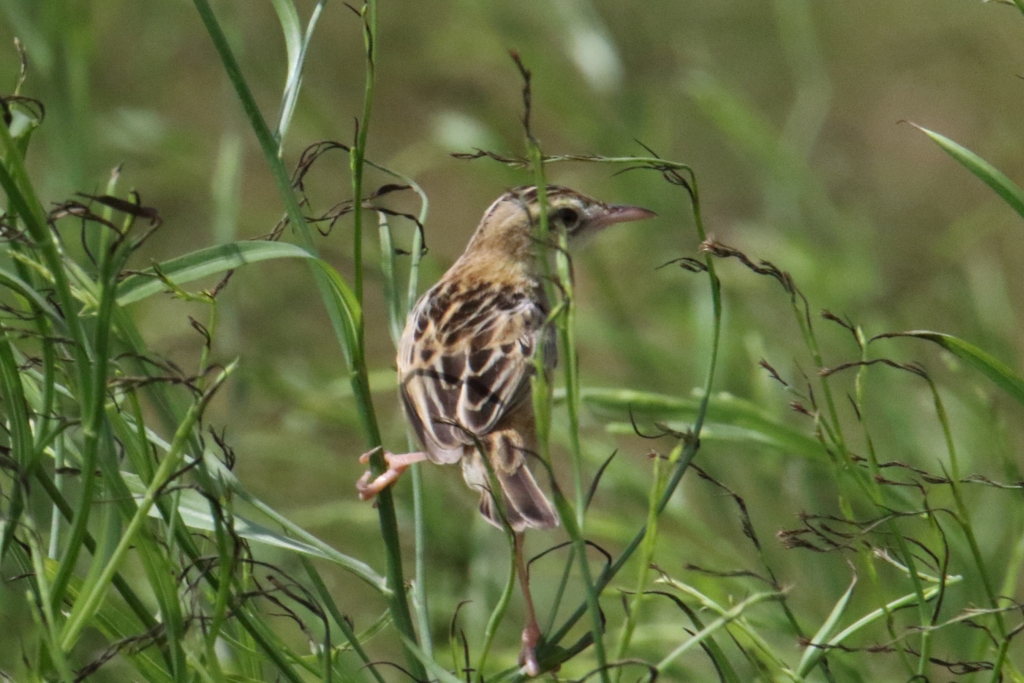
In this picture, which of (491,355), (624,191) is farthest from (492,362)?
(624,191)

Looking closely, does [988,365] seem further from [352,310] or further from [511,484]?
[511,484]

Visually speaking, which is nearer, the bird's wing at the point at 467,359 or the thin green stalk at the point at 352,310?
the thin green stalk at the point at 352,310

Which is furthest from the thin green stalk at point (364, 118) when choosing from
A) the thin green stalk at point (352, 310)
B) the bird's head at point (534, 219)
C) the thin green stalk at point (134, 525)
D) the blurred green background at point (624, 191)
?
the bird's head at point (534, 219)

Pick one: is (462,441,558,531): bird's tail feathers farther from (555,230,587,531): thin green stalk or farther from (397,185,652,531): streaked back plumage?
(555,230,587,531): thin green stalk

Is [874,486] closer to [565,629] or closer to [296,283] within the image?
[565,629]

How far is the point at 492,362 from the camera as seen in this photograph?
3.10 metres

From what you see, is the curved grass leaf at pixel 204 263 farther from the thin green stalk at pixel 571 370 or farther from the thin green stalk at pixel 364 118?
the thin green stalk at pixel 571 370

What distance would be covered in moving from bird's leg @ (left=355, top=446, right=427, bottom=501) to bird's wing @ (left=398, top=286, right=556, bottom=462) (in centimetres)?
9

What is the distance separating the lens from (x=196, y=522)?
66.8 inches

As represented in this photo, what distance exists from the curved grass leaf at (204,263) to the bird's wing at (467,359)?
1.80ft

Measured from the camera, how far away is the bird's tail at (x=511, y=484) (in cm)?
242

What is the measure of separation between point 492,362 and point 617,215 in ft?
3.45

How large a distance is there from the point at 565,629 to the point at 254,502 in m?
0.45

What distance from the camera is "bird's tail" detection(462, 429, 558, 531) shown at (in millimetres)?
2424
